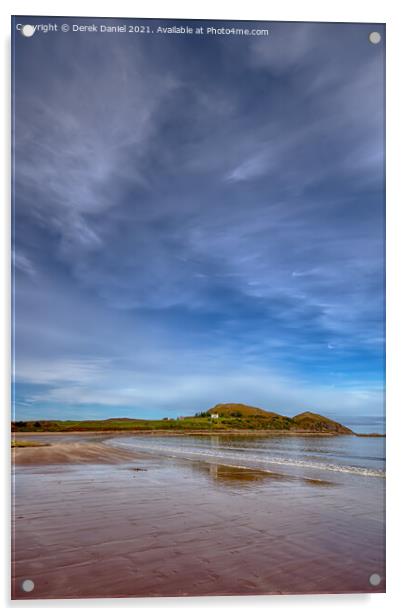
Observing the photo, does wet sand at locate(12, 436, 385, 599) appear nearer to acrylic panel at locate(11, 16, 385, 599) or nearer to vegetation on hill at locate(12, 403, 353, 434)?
acrylic panel at locate(11, 16, 385, 599)

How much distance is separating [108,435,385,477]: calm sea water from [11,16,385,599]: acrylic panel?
3403 mm

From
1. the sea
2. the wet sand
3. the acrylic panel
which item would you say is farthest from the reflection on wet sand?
the acrylic panel

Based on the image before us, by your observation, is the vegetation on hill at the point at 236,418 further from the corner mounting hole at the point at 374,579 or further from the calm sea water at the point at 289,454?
the corner mounting hole at the point at 374,579

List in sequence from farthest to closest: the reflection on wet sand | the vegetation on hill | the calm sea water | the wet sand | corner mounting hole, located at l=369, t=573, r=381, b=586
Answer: the calm sea water, the reflection on wet sand, the vegetation on hill, corner mounting hole, located at l=369, t=573, r=381, b=586, the wet sand

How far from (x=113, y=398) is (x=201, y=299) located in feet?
4.72

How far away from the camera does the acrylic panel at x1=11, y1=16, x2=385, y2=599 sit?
10.0ft

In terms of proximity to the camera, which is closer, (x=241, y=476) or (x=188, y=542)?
(x=188, y=542)

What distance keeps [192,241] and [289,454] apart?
26.5 feet

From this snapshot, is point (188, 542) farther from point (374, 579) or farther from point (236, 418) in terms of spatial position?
point (236, 418)

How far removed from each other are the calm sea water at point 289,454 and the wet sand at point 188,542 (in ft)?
9.10

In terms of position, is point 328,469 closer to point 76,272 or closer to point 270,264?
point 270,264

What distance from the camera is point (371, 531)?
11.5 feet

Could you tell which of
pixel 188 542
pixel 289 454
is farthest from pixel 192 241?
pixel 289 454

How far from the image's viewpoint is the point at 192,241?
3.88 m
